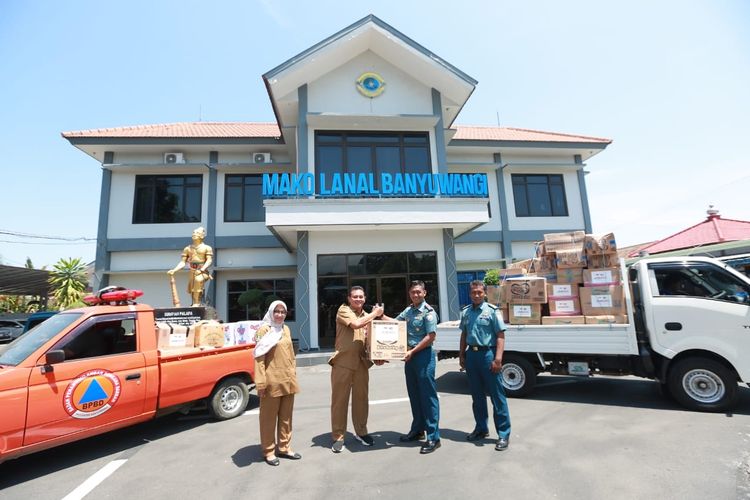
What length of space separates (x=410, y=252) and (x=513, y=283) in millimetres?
5977

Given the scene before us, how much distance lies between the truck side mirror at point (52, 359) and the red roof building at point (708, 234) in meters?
15.9

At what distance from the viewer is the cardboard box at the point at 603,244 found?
18.8 ft

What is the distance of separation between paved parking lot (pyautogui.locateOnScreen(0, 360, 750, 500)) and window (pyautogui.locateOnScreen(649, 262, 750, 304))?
1.60 meters

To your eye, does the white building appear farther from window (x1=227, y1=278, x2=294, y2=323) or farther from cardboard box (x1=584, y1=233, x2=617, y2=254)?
cardboard box (x1=584, y1=233, x2=617, y2=254)

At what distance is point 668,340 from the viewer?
200 inches

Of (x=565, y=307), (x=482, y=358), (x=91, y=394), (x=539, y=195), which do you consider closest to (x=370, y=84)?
(x=539, y=195)

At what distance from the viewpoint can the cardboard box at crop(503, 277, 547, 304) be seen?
5930 millimetres

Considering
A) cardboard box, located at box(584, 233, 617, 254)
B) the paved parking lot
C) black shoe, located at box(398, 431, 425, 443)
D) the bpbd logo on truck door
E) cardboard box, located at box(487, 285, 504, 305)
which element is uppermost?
cardboard box, located at box(584, 233, 617, 254)

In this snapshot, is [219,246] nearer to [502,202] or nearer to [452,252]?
[452,252]

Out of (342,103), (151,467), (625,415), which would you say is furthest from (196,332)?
(342,103)

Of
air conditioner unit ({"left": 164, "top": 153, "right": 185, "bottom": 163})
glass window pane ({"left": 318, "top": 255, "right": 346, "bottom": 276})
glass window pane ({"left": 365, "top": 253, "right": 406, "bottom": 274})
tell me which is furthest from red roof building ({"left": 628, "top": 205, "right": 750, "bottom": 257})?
air conditioner unit ({"left": 164, "top": 153, "right": 185, "bottom": 163})

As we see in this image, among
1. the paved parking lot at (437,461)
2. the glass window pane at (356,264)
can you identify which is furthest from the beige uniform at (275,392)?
the glass window pane at (356,264)

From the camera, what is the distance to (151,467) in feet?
12.8

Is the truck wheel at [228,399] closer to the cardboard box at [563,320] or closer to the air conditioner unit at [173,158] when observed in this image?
the cardboard box at [563,320]
